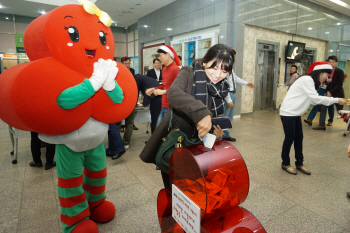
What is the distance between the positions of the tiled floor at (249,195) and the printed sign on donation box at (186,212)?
86cm

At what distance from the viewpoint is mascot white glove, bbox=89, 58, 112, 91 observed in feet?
4.87

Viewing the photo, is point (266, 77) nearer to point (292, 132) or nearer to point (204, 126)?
point (292, 132)

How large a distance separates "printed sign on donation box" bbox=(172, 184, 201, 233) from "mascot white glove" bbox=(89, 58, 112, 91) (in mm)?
846

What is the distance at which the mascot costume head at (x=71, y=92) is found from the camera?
1.32 metres

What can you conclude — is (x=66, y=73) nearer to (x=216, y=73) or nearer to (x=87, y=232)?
(x=216, y=73)

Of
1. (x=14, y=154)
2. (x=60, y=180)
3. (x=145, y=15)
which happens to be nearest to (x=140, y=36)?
(x=145, y=15)

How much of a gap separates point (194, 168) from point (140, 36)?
35.4 feet

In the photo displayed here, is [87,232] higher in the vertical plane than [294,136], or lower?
lower

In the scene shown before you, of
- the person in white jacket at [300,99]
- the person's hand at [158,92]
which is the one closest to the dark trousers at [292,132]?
the person in white jacket at [300,99]

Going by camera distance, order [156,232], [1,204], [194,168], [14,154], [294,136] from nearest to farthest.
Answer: [194,168]
[156,232]
[1,204]
[294,136]
[14,154]

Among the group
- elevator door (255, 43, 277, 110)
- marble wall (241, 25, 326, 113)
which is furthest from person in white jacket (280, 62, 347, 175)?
elevator door (255, 43, 277, 110)

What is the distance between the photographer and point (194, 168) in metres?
1.03

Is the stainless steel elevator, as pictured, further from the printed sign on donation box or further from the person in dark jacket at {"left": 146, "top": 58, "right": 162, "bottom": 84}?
the printed sign on donation box

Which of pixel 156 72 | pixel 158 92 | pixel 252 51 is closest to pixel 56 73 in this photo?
pixel 158 92
